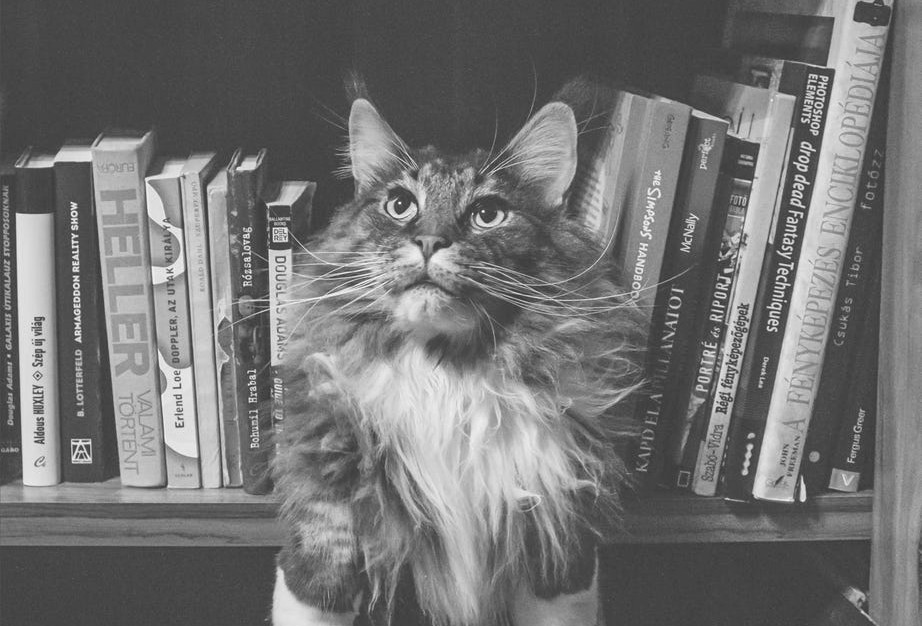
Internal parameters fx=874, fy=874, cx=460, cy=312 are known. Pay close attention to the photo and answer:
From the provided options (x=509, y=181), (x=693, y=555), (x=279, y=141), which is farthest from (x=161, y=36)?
(x=693, y=555)

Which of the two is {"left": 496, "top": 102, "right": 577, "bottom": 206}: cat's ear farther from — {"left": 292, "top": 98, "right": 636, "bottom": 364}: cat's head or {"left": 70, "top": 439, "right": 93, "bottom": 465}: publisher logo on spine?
{"left": 70, "top": 439, "right": 93, "bottom": 465}: publisher logo on spine

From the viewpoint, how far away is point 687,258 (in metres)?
0.88

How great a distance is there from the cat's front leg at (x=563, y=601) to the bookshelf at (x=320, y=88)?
10 centimetres

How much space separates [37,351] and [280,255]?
26 centimetres

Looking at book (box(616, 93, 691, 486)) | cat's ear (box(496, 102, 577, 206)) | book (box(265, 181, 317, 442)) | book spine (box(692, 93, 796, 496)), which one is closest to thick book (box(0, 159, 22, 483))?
book (box(265, 181, 317, 442))

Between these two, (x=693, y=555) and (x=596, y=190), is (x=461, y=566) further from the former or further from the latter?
(x=693, y=555)

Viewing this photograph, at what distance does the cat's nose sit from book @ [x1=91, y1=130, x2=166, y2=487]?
0.98 ft

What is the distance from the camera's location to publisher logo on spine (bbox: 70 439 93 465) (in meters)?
0.90

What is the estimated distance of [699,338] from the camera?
2.96 feet

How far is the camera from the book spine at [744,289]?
84 cm

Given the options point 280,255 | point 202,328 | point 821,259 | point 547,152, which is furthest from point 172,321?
point 821,259

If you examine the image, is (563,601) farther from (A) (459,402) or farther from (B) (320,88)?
(B) (320,88)

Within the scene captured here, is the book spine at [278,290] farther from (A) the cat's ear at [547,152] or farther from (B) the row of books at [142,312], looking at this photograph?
(A) the cat's ear at [547,152]

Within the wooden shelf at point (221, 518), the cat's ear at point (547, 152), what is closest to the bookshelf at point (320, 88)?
the wooden shelf at point (221, 518)
